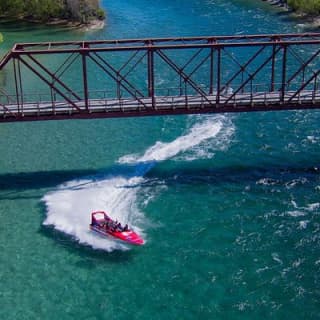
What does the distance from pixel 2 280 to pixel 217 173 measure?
2444 centimetres

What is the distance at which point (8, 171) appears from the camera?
65125 mm

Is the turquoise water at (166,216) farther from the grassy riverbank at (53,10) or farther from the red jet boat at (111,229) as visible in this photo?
the grassy riverbank at (53,10)

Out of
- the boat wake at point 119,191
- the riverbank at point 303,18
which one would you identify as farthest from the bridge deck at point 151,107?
the riverbank at point 303,18

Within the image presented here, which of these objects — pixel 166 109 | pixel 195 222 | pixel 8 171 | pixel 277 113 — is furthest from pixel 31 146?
pixel 277 113

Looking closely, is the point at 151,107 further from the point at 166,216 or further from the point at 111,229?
the point at 111,229

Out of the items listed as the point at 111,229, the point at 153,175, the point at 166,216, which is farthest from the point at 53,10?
the point at 111,229

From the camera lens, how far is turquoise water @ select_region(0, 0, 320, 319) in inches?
1821

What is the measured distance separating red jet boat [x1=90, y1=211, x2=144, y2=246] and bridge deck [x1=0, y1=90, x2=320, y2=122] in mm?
11896

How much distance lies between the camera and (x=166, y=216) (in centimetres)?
5622

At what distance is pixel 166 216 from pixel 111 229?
594 centimetres

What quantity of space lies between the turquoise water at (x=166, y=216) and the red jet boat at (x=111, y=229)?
699mm

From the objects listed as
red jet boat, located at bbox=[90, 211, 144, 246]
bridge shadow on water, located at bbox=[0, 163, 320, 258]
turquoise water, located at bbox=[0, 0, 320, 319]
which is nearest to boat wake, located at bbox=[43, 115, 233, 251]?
turquoise water, located at bbox=[0, 0, 320, 319]

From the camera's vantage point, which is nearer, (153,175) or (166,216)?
(166,216)

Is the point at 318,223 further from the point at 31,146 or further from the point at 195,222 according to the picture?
the point at 31,146
